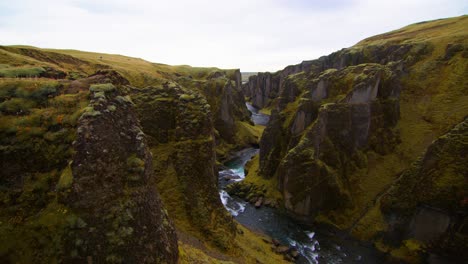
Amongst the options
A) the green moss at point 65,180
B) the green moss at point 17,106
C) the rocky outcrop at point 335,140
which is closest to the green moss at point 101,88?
the green moss at point 17,106

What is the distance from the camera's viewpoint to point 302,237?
136 ft

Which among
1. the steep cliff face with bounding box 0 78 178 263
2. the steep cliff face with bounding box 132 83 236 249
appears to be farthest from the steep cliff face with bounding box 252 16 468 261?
the steep cliff face with bounding box 0 78 178 263

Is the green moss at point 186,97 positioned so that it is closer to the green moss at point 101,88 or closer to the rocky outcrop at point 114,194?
the rocky outcrop at point 114,194

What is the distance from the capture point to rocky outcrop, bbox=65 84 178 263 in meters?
13.3

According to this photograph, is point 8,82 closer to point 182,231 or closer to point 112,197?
point 112,197

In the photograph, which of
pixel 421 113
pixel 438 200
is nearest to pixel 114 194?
pixel 438 200

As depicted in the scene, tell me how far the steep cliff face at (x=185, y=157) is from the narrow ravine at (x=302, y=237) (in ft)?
50.2

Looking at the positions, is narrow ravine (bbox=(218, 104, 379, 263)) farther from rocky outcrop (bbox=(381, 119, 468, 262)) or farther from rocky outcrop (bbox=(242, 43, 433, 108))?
rocky outcrop (bbox=(242, 43, 433, 108))

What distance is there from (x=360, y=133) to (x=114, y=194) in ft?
158

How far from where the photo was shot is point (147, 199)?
1606 cm

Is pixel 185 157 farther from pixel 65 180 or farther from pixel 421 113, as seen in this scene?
pixel 421 113

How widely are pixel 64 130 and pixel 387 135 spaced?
5509 centimetres

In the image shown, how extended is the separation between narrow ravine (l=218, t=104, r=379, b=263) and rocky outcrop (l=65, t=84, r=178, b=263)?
27.0 m

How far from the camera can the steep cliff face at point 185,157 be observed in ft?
85.0
